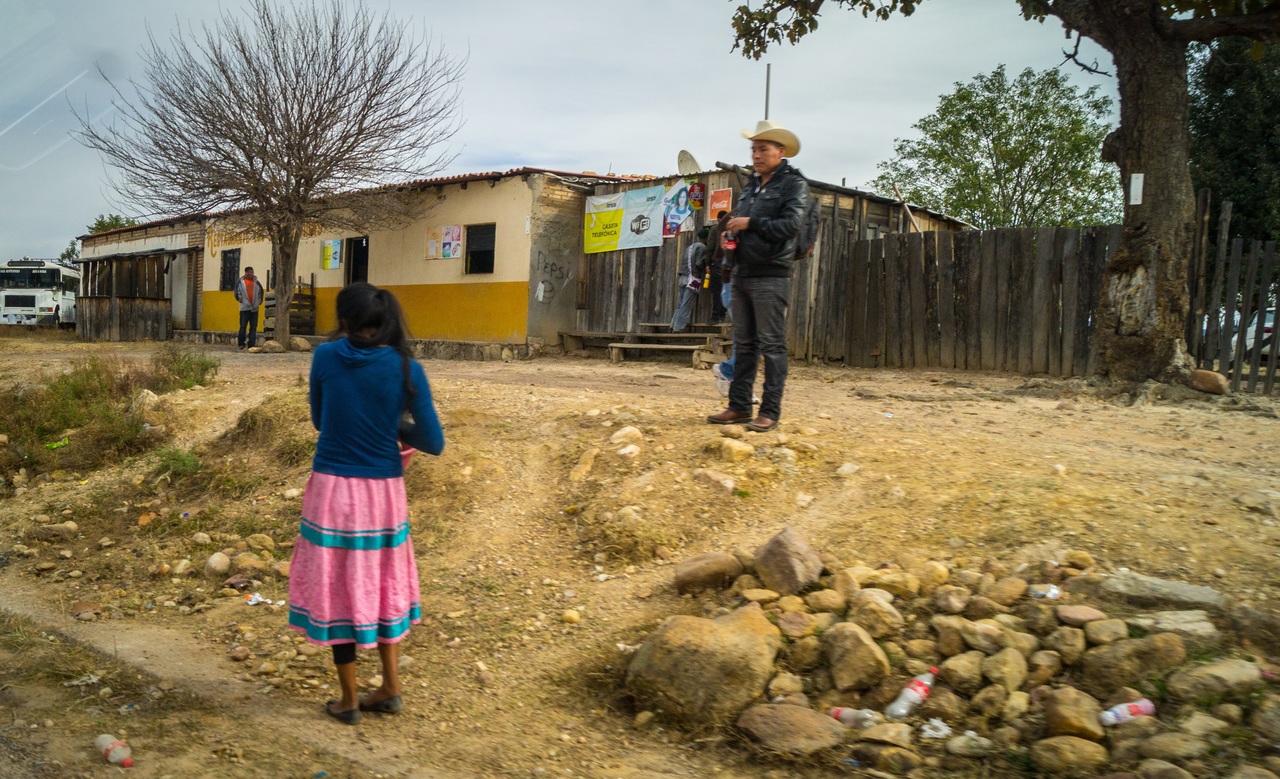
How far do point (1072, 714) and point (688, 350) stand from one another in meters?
10.8

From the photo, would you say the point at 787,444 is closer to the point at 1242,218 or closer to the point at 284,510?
the point at 284,510

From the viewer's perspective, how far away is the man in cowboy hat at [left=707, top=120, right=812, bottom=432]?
17.1 ft

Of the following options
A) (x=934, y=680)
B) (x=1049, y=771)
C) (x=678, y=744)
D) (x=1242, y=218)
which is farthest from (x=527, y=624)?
(x=1242, y=218)

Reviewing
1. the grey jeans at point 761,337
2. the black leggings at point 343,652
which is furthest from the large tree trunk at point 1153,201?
the black leggings at point 343,652

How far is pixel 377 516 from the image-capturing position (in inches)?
122

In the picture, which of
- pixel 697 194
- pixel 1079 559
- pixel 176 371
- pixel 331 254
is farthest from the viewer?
pixel 331 254

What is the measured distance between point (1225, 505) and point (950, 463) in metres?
1.27

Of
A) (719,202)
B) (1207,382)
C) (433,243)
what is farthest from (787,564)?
(433,243)

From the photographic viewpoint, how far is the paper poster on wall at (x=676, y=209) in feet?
45.4

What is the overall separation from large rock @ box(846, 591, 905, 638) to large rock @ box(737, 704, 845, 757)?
1.50 ft

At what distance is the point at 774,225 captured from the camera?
516 centimetres

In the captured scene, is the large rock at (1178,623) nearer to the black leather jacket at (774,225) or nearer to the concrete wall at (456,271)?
the black leather jacket at (774,225)

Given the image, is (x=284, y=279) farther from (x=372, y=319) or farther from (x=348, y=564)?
(x=348, y=564)

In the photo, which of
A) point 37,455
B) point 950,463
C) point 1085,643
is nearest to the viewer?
point 1085,643
